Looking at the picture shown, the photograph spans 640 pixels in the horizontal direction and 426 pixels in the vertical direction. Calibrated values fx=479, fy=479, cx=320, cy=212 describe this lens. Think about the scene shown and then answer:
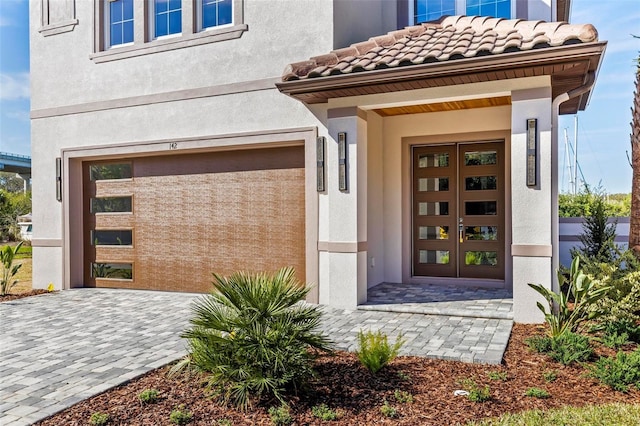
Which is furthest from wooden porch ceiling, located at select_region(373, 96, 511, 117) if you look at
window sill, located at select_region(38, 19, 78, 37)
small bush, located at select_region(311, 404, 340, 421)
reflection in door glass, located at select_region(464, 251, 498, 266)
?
window sill, located at select_region(38, 19, 78, 37)

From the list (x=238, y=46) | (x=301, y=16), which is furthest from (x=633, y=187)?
(x=238, y=46)

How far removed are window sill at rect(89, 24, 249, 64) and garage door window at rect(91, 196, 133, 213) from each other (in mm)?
3014

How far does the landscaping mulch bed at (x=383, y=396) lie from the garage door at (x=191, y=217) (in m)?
4.33

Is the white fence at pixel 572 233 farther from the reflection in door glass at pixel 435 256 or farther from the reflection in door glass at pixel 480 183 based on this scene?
the reflection in door glass at pixel 435 256

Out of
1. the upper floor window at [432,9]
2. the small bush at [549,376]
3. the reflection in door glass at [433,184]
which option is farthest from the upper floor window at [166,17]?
the small bush at [549,376]

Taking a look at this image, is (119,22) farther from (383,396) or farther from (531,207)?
(383,396)

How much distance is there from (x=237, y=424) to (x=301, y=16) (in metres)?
7.08

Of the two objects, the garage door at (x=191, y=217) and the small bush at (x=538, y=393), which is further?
the garage door at (x=191, y=217)

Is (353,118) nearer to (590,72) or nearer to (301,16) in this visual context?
(301,16)

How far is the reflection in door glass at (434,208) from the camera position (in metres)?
10.2

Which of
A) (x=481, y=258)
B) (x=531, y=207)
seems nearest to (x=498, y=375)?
(x=531, y=207)

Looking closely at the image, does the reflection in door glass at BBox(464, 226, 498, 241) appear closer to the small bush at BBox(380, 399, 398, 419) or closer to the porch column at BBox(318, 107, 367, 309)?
the porch column at BBox(318, 107, 367, 309)

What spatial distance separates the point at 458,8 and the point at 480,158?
3.00 meters

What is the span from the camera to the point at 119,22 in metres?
10.6
